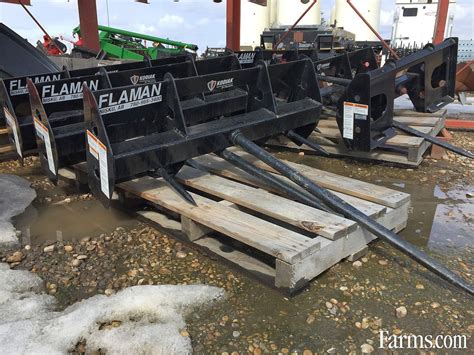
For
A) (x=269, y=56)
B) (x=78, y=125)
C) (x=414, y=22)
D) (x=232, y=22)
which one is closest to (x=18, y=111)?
(x=78, y=125)

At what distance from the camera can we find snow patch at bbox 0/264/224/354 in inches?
83.5

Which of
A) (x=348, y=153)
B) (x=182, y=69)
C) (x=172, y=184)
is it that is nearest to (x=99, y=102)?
(x=172, y=184)

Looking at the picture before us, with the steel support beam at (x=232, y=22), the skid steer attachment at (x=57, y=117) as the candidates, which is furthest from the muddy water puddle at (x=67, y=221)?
the steel support beam at (x=232, y=22)

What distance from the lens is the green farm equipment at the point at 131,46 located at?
12461 mm

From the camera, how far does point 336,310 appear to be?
8.02 ft

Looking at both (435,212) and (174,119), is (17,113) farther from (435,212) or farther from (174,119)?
(435,212)

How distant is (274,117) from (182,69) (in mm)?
1489

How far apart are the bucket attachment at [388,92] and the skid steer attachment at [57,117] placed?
7.79 feet

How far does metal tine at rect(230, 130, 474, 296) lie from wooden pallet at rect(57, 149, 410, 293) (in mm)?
83

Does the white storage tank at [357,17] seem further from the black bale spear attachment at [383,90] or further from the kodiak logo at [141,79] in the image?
the kodiak logo at [141,79]

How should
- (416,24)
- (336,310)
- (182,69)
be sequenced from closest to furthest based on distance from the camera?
(336,310) < (182,69) < (416,24)

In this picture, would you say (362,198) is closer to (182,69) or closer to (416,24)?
(182,69)

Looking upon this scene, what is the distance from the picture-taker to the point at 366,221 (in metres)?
2.80

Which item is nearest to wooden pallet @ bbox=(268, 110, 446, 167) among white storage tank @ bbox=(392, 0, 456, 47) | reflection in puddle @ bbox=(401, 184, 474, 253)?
reflection in puddle @ bbox=(401, 184, 474, 253)
